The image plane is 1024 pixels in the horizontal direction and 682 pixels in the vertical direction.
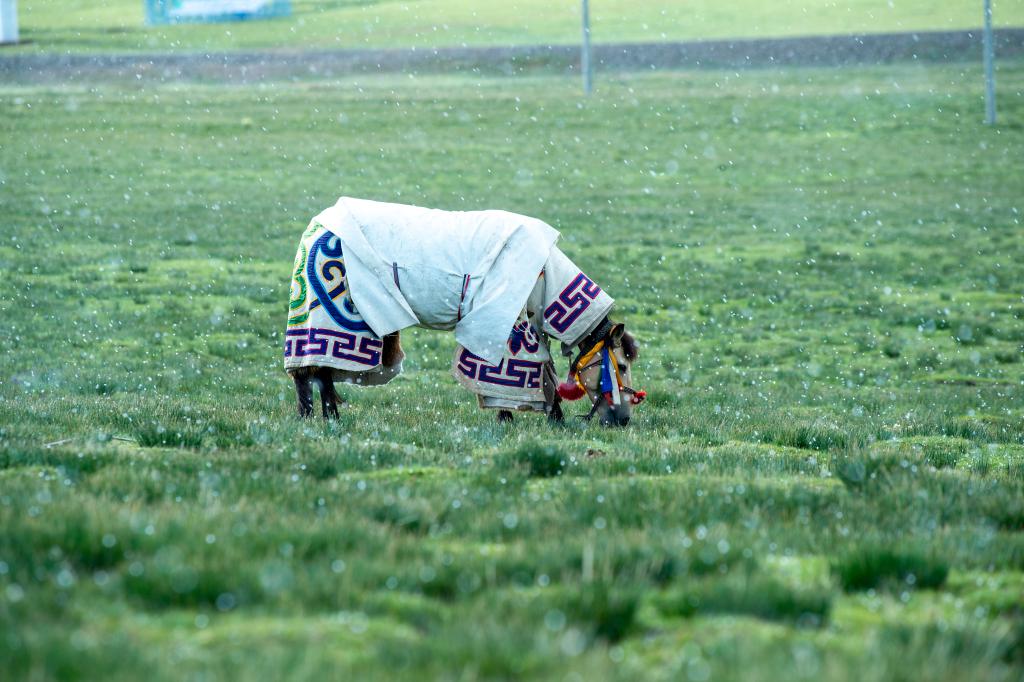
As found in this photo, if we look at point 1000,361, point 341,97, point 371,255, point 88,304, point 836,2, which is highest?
point 836,2

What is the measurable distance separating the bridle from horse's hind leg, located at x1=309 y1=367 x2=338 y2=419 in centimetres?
165

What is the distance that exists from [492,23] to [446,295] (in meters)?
56.5

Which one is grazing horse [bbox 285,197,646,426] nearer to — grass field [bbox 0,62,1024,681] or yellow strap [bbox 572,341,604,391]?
yellow strap [bbox 572,341,604,391]

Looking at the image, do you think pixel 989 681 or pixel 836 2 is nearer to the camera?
pixel 989 681

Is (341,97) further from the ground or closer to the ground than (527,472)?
further from the ground

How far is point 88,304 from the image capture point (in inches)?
593

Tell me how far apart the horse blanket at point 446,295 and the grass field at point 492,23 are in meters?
49.2

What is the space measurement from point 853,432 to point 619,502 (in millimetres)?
3665

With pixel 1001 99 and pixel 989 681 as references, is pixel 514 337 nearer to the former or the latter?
pixel 989 681

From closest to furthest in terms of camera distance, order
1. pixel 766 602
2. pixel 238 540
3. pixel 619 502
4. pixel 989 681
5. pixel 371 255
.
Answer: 1. pixel 989 681
2. pixel 766 602
3. pixel 238 540
4. pixel 619 502
5. pixel 371 255

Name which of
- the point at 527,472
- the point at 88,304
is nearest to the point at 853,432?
the point at 527,472

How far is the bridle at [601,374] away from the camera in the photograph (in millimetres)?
7758

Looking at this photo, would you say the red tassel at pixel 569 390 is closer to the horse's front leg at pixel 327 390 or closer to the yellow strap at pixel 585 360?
the yellow strap at pixel 585 360

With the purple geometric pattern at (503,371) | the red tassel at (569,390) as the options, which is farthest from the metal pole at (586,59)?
the purple geometric pattern at (503,371)
